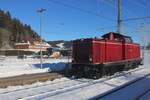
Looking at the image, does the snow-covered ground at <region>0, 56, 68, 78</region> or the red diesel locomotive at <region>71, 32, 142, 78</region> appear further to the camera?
the snow-covered ground at <region>0, 56, 68, 78</region>

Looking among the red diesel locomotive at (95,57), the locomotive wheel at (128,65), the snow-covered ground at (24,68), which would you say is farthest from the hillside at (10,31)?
the red diesel locomotive at (95,57)

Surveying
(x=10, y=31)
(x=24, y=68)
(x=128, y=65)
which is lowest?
(x=24, y=68)

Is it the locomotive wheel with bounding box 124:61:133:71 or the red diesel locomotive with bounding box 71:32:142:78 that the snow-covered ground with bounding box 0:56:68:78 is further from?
the locomotive wheel with bounding box 124:61:133:71

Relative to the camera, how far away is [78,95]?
13906mm

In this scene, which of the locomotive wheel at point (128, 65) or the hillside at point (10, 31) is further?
the hillside at point (10, 31)

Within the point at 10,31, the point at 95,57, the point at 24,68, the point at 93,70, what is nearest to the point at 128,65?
the point at 95,57

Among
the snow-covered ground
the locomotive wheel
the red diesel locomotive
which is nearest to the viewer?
the red diesel locomotive

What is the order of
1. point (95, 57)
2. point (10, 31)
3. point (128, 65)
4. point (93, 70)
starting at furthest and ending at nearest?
point (10, 31), point (128, 65), point (95, 57), point (93, 70)

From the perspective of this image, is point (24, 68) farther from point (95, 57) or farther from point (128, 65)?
point (128, 65)

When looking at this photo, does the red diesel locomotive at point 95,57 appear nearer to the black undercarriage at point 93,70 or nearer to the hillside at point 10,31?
the black undercarriage at point 93,70

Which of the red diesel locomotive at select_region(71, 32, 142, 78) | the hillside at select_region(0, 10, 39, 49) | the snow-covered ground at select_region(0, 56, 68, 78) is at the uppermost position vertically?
the hillside at select_region(0, 10, 39, 49)

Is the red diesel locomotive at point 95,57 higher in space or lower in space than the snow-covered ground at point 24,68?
higher


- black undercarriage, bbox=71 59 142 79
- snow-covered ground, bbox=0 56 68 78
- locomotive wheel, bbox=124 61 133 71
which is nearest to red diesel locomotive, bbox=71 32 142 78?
black undercarriage, bbox=71 59 142 79

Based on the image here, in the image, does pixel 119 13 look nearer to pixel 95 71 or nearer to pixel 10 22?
pixel 95 71
